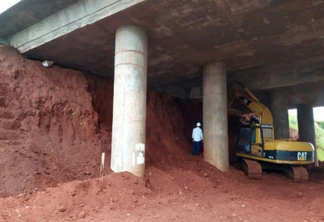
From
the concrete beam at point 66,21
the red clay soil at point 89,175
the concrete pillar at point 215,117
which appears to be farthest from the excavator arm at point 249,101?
the concrete beam at point 66,21

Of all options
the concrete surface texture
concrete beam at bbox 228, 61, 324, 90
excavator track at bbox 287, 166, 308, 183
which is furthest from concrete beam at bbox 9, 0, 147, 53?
excavator track at bbox 287, 166, 308, 183

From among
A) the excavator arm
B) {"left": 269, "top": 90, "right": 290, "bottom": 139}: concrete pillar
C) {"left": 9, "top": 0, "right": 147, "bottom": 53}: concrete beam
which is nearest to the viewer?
{"left": 9, "top": 0, "right": 147, "bottom": 53}: concrete beam

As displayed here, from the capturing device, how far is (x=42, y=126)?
33.1 feet

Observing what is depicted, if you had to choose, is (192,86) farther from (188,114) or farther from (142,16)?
(142,16)

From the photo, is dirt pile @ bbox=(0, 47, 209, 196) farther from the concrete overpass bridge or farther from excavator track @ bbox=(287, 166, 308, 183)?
excavator track @ bbox=(287, 166, 308, 183)

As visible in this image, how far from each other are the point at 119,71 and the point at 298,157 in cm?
781

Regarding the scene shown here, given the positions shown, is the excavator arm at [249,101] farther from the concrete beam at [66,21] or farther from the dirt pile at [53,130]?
the concrete beam at [66,21]

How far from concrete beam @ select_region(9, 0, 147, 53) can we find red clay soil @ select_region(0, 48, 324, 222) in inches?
33.1

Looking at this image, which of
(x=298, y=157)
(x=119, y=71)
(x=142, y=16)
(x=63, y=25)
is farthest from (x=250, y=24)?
(x=63, y=25)

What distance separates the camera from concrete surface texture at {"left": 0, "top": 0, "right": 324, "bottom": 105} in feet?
27.6

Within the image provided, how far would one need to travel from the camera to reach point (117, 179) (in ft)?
25.1

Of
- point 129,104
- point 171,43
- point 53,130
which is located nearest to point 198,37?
point 171,43

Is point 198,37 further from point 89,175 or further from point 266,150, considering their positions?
point 89,175

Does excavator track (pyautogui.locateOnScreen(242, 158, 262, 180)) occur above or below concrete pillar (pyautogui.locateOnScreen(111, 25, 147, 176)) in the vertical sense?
below
